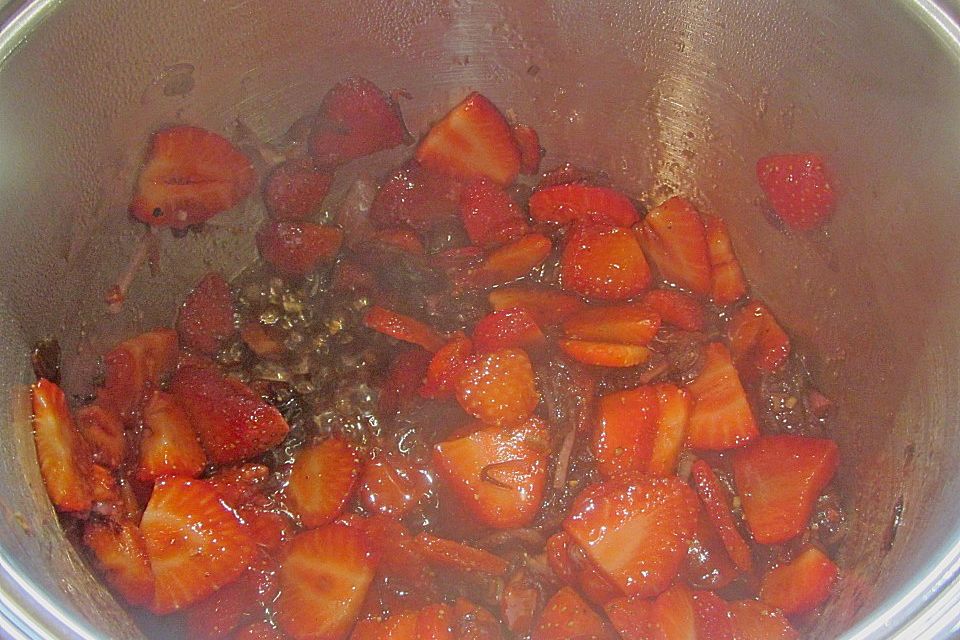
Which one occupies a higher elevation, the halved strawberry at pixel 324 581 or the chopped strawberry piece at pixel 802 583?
the chopped strawberry piece at pixel 802 583

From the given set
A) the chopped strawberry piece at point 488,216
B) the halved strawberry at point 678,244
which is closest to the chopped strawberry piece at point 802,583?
the halved strawberry at point 678,244

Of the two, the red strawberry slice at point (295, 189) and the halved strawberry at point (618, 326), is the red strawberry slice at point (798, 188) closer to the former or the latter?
the halved strawberry at point (618, 326)

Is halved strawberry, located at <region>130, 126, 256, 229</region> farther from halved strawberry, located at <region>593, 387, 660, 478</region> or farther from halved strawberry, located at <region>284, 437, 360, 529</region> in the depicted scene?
halved strawberry, located at <region>593, 387, 660, 478</region>

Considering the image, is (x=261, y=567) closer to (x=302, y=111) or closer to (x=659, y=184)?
(x=302, y=111)

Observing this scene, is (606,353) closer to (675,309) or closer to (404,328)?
(675,309)

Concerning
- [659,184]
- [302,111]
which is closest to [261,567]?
[302,111]

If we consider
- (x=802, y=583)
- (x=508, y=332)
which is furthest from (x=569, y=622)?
(x=508, y=332)
